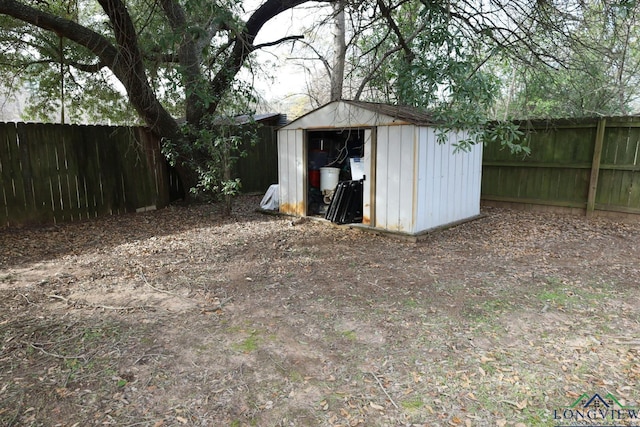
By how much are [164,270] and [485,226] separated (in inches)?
186

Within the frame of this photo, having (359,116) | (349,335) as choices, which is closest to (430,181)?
(359,116)

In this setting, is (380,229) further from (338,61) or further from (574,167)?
(338,61)

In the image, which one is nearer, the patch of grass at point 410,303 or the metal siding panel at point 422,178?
the patch of grass at point 410,303

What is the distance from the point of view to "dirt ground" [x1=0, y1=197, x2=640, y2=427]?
2.11m

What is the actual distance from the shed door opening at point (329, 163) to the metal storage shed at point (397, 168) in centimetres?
20

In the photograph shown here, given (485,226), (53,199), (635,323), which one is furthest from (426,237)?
(53,199)

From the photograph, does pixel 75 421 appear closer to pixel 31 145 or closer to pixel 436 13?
pixel 436 13

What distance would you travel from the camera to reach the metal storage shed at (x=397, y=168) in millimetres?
5484

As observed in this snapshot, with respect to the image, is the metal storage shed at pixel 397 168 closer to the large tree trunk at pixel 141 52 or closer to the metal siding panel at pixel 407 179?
the metal siding panel at pixel 407 179

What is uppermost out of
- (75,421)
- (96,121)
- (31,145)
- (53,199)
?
(96,121)

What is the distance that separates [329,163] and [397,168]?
2.18 meters

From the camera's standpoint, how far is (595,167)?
668cm

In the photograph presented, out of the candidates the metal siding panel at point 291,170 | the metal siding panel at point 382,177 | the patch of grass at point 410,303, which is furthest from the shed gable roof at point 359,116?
the patch of grass at point 410,303

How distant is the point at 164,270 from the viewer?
4.23m
